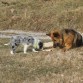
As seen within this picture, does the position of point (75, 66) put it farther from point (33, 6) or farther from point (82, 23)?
point (33, 6)

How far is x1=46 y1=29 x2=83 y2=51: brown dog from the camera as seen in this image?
45.6ft

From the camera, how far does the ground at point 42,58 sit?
34.4 feet

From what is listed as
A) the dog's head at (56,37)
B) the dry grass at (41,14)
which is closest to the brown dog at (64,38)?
the dog's head at (56,37)

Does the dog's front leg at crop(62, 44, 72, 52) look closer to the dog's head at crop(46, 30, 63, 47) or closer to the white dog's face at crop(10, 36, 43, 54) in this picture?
the dog's head at crop(46, 30, 63, 47)

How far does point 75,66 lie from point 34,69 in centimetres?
110

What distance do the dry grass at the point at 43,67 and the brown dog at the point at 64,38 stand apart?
8.9 inches

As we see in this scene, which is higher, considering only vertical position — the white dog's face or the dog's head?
the dog's head

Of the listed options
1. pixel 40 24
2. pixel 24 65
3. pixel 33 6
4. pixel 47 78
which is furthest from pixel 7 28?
pixel 47 78

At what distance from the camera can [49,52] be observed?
1360 centimetres

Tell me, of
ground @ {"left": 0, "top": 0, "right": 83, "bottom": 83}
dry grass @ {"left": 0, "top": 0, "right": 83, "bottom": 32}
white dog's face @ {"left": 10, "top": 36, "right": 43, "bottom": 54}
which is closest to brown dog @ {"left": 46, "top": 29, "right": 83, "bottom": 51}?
ground @ {"left": 0, "top": 0, "right": 83, "bottom": 83}

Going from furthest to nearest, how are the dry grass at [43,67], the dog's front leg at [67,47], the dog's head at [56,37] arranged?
the dog's front leg at [67,47], the dog's head at [56,37], the dry grass at [43,67]

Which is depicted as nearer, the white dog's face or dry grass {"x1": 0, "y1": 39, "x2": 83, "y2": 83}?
dry grass {"x1": 0, "y1": 39, "x2": 83, "y2": 83}

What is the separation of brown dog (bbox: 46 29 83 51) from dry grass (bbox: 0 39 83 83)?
0.23 m

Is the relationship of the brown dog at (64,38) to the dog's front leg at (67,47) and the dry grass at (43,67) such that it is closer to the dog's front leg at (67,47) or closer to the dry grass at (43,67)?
the dog's front leg at (67,47)
